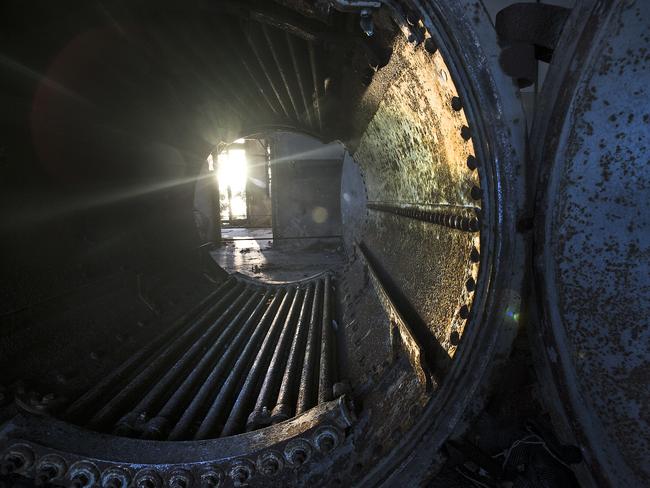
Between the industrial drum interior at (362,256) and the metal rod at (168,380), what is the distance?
0.02 m

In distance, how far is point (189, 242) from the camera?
477 centimetres

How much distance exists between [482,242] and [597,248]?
0.37 meters

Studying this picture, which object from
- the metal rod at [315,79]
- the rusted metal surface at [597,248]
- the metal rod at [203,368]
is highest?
the metal rod at [315,79]

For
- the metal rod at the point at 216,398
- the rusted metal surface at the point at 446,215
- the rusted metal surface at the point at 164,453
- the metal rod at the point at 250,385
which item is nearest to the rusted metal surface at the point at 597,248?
the rusted metal surface at the point at 446,215

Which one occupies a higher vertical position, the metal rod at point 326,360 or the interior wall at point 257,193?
the interior wall at point 257,193

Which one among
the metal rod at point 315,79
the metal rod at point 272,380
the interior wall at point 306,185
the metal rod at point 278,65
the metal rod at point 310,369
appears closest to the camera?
the metal rod at point 272,380

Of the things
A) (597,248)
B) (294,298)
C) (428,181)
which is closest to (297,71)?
(428,181)

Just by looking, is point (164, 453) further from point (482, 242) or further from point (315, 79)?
point (315, 79)

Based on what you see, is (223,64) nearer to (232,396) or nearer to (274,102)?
(274,102)

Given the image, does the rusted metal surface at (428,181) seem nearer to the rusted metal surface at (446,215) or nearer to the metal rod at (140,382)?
the rusted metal surface at (446,215)

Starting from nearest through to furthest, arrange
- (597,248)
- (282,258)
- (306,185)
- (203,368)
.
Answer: (597,248) → (203,368) → (282,258) → (306,185)

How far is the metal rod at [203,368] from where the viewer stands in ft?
6.40

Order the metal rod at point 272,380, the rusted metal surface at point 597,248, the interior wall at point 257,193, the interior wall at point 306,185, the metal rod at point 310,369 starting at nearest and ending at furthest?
1. the rusted metal surface at point 597,248
2. the metal rod at point 272,380
3. the metal rod at point 310,369
4. the interior wall at point 306,185
5. the interior wall at point 257,193

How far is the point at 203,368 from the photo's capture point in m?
2.86
